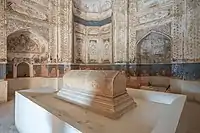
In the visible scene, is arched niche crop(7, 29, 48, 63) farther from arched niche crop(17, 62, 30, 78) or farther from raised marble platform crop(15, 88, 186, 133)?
raised marble platform crop(15, 88, 186, 133)

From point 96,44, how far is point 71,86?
7151 mm

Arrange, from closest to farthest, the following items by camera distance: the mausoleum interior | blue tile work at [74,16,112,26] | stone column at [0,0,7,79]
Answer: the mausoleum interior
stone column at [0,0,7,79]
blue tile work at [74,16,112,26]

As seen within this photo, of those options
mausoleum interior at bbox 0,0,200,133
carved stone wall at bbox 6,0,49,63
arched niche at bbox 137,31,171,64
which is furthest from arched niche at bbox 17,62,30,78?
arched niche at bbox 137,31,171,64

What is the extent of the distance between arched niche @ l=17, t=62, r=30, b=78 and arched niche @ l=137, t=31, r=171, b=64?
18.3 feet

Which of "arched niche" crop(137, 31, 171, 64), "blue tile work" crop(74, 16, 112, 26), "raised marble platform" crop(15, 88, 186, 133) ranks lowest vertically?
"raised marble platform" crop(15, 88, 186, 133)

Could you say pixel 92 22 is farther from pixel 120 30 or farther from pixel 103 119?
pixel 103 119

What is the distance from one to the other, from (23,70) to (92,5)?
548 centimetres

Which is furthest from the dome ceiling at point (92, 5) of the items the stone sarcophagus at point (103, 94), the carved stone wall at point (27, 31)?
the stone sarcophagus at point (103, 94)

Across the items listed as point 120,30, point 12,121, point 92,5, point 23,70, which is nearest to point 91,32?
point 92,5

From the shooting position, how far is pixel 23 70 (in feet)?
27.2

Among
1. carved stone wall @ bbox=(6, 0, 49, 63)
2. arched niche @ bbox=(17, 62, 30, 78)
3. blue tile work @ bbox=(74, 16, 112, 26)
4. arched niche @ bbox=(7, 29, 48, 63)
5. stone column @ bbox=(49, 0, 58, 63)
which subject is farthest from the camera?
blue tile work @ bbox=(74, 16, 112, 26)

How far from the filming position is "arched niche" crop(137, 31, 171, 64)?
7344mm

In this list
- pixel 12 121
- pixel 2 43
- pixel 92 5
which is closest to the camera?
pixel 12 121

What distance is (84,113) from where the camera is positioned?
2.30 m
